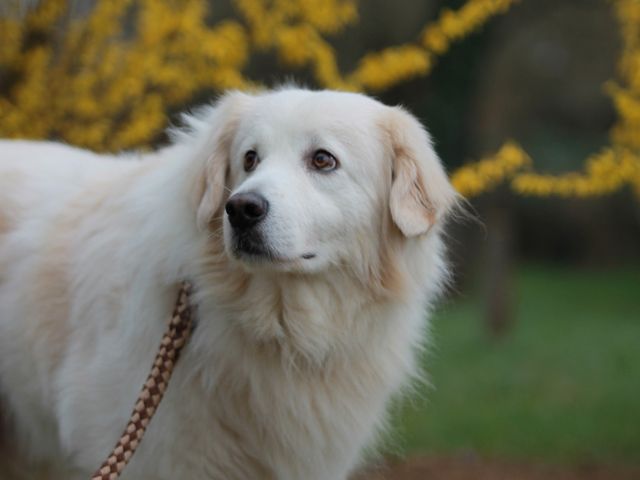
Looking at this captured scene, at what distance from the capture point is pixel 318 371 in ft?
11.7

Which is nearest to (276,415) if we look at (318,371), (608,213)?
(318,371)

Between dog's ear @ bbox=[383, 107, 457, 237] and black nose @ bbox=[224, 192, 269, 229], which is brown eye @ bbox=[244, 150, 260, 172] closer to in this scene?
black nose @ bbox=[224, 192, 269, 229]

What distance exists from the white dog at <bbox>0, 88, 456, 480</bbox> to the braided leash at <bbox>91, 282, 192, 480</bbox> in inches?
2.5

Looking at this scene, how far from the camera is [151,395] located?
134 inches

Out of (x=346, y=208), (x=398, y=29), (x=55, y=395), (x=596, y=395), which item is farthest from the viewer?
(x=398, y=29)

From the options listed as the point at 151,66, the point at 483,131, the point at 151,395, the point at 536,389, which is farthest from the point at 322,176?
the point at 483,131

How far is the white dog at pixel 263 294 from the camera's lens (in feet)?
11.3

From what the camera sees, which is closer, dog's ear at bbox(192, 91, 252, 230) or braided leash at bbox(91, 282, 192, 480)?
braided leash at bbox(91, 282, 192, 480)

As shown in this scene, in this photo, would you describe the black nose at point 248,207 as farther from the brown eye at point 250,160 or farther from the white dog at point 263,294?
the brown eye at point 250,160

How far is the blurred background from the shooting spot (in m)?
5.20

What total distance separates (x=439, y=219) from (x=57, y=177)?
160cm

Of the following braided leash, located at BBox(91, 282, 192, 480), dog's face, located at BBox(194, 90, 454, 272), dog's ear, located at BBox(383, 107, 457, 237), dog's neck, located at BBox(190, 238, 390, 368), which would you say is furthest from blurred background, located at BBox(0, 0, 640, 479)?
braided leash, located at BBox(91, 282, 192, 480)

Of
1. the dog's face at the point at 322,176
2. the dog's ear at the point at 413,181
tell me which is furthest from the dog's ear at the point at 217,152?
the dog's ear at the point at 413,181

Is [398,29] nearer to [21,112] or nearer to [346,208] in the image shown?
[21,112]
